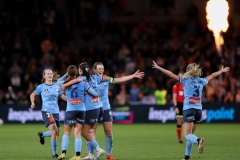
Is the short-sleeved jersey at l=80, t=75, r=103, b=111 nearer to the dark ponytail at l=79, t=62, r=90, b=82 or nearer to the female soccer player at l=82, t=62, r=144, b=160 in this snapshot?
the dark ponytail at l=79, t=62, r=90, b=82

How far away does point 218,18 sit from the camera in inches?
1554

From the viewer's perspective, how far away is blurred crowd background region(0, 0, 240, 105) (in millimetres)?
37094

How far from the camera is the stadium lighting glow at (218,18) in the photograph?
39.3 meters

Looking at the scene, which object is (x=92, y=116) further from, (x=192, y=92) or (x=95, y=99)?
(x=192, y=92)

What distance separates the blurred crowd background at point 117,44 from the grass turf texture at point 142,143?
2896mm

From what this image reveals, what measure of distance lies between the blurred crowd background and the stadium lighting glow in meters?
0.31

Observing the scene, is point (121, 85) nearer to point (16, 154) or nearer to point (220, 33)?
point (220, 33)

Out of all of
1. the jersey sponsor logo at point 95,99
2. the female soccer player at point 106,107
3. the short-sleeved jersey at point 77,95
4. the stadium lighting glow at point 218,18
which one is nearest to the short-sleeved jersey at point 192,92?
the female soccer player at point 106,107

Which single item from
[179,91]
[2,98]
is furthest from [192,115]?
[2,98]

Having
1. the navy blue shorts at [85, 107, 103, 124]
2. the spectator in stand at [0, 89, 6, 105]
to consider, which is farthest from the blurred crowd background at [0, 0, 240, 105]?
the navy blue shorts at [85, 107, 103, 124]

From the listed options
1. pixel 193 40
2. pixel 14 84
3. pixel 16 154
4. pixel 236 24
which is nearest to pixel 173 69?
pixel 193 40

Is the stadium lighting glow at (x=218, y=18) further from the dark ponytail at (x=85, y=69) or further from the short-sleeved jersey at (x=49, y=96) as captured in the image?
the dark ponytail at (x=85, y=69)

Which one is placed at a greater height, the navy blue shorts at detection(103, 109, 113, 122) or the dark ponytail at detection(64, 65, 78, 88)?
the dark ponytail at detection(64, 65, 78, 88)

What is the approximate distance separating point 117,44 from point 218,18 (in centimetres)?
536
